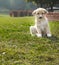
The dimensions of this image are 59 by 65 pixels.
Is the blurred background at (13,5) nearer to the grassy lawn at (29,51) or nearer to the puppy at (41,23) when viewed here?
the puppy at (41,23)

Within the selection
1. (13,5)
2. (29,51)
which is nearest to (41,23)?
(29,51)

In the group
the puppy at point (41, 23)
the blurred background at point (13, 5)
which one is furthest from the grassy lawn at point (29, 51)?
the blurred background at point (13, 5)

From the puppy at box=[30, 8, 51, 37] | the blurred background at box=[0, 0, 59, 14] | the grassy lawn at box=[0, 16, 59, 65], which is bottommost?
the blurred background at box=[0, 0, 59, 14]

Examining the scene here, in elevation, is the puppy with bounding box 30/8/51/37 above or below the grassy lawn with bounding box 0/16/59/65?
above

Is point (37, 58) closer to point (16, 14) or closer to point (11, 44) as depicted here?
point (11, 44)

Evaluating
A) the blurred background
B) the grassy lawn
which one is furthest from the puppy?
the blurred background

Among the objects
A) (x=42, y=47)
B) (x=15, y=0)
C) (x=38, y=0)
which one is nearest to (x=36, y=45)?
(x=42, y=47)

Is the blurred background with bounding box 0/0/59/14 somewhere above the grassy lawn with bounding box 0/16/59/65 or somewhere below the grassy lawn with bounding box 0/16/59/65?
below

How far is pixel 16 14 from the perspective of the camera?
114 ft

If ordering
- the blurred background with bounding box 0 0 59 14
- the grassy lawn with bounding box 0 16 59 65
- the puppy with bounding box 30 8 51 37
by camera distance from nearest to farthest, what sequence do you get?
the grassy lawn with bounding box 0 16 59 65 → the puppy with bounding box 30 8 51 37 → the blurred background with bounding box 0 0 59 14

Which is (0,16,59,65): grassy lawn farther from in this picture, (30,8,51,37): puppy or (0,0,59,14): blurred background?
(0,0,59,14): blurred background

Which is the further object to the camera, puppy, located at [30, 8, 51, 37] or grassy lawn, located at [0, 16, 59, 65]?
puppy, located at [30, 8, 51, 37]

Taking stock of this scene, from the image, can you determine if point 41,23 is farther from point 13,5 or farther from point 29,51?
point 13,5

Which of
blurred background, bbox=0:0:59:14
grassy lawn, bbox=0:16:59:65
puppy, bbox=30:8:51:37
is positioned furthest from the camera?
blurred background, bbox=0:0:59:14
